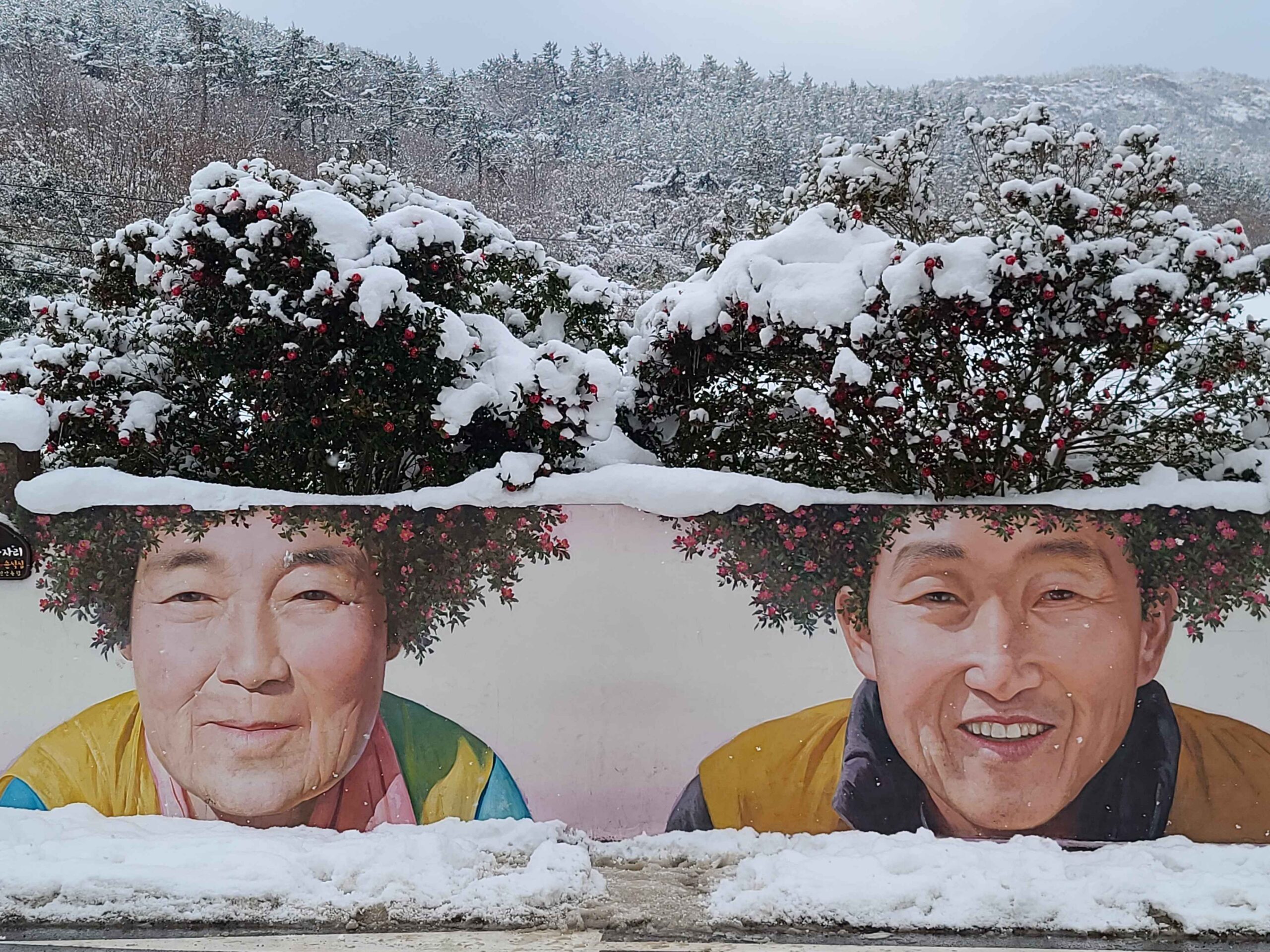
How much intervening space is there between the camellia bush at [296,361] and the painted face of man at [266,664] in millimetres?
581

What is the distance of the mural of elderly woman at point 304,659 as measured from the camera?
5430 mm

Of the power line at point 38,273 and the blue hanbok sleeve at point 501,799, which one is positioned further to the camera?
the power line at point 38,273

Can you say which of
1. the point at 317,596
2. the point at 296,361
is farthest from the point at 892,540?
the point at 296,361

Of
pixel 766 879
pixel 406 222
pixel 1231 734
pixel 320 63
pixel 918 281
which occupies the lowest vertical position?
pixel 766 879

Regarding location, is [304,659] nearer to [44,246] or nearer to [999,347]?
[999,347]

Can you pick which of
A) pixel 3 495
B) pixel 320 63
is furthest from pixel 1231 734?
pixel 320 63

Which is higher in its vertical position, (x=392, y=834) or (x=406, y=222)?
(x=406, y=222)

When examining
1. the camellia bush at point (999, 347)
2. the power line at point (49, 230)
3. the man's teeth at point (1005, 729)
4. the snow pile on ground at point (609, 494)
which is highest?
the power line at point (49, 230)

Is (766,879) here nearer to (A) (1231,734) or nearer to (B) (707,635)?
(B) (707,635)

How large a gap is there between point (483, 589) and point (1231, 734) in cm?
357

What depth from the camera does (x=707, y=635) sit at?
5387mm

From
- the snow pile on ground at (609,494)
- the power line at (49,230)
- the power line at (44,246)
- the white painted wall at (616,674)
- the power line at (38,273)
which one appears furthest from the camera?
the power line at (49,230)

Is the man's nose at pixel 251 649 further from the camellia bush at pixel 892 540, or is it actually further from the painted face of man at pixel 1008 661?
the painted face of man at pixel 1008 661

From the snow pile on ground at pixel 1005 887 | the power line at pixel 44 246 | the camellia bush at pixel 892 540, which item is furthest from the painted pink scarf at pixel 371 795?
the power line at pixel 44 246
